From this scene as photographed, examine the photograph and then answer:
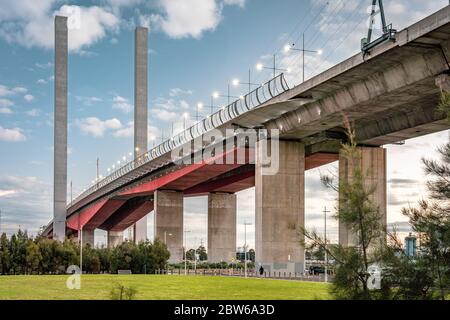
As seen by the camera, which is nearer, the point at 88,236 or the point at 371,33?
the point at 371,33

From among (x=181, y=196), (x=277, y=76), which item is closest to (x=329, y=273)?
(x=277, y=76)

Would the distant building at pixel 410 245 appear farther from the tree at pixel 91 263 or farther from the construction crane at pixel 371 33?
the tree at pixel 91 263

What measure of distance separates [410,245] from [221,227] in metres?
84.2

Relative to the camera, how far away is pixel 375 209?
1351cm

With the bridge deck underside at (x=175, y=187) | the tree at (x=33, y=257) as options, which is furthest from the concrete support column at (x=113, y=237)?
the tree at (x=33, y=257)

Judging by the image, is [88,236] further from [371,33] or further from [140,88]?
[371,33]

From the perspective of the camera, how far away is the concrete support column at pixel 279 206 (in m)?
52.4

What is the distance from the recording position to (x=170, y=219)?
3563 inches

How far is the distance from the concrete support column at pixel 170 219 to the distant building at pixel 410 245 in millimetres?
75049

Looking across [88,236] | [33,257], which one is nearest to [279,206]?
[33,257]

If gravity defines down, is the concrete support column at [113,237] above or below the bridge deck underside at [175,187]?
below

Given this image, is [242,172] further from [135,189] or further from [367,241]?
[367,241]

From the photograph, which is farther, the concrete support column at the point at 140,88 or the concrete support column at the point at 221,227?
the concrete support column at the point at 140,88
